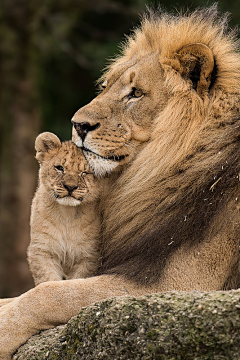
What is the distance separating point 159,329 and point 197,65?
1.82m

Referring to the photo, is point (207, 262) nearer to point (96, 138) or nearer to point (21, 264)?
point (96, 138)

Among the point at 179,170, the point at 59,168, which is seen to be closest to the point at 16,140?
the point at 59,168

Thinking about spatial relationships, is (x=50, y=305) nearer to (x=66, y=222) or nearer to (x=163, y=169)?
(x=66, y=222)

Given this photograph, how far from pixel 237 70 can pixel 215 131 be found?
46 centimetres

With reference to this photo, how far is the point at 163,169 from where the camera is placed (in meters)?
3.46

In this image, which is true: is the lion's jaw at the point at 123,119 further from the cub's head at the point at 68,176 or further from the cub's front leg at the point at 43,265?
the cub's front leg at the point at 43,265

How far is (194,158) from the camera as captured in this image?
3.36 meters

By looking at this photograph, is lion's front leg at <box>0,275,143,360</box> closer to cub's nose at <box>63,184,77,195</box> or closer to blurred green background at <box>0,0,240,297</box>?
cub's nose at <box>63,184,77,195</box>

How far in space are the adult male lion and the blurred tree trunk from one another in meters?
4.60

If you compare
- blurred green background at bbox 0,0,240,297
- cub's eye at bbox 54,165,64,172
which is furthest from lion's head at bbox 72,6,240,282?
blurred green background at bbox 0,0,240,297

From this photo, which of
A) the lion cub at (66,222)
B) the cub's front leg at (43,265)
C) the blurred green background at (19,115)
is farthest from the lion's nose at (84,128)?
the blurred green background at (19,115)

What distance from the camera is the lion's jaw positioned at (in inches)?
139

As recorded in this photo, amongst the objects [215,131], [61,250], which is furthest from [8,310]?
[215,131]

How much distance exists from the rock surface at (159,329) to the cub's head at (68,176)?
3.74 ft
